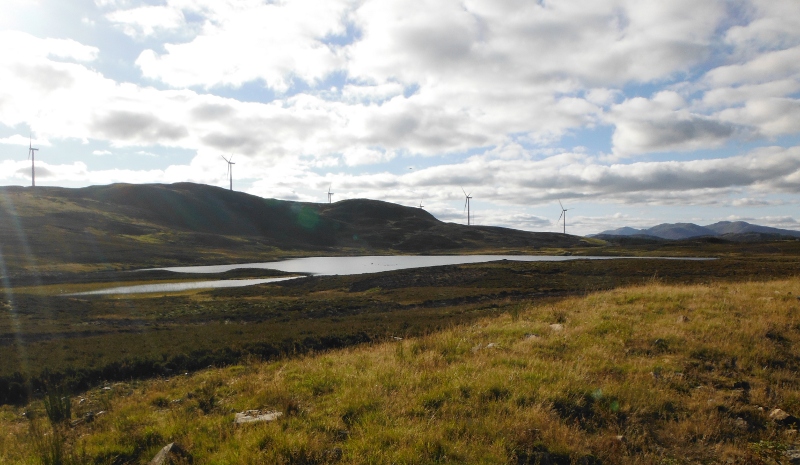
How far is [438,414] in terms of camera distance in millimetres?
8328

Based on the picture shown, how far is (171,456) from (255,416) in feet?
6.39

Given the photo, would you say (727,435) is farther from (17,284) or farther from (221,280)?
(17,284)

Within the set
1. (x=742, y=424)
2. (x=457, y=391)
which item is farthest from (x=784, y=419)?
(x=457, y=391)

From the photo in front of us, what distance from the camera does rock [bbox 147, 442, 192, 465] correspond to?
23.9 feet

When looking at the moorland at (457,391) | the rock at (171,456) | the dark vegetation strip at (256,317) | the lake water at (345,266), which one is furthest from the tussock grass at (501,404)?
the lake water at (345,266)

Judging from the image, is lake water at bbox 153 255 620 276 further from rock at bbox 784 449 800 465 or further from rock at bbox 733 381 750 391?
rock at bbox 784 449 800 465

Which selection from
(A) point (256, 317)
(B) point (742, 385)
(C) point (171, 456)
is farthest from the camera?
(A) point (256, 317)

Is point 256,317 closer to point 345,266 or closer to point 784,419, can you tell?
point 784,419

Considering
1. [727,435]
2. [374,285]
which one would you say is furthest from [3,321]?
[727,435]

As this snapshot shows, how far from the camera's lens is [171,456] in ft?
24.2

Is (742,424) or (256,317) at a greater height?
(742,424)

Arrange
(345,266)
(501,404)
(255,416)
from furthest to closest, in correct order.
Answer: (345,266), (255,416), (501,404)

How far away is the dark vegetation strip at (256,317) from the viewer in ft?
65.2

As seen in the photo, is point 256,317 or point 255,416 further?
point 256,317
